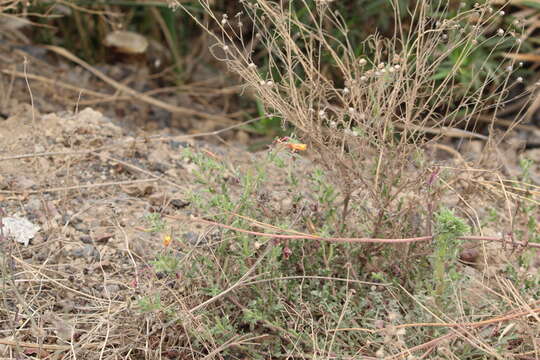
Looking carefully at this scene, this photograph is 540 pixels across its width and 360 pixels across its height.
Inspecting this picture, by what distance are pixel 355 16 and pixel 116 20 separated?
1.29 m

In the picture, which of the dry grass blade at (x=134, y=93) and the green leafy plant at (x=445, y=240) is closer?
the green leafy plant at (x=445, y=240)

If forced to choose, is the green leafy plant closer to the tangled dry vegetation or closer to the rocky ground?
the tangled dry vegetation

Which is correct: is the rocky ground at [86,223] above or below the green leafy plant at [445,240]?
below

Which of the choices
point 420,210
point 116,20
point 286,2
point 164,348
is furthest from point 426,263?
point 116,20

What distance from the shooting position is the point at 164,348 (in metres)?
1.83

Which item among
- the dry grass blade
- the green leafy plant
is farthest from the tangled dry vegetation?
the dry grass blade

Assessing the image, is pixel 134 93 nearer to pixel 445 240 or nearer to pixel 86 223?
pixel 86 223

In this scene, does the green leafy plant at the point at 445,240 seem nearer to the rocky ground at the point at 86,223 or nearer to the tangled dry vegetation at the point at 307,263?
the tangled dry vegetation at the point at 307,263

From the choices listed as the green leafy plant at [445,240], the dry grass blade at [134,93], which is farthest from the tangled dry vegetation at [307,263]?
the dry grass blade at [134,93]

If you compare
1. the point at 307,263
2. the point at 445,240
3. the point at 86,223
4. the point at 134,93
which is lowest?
the point at 134,93

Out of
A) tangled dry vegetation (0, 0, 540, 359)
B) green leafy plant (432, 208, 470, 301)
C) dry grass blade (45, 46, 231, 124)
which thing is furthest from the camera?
dry grass blade (45, 46, 231, 124)

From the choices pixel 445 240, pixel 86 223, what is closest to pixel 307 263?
pixel 445 240

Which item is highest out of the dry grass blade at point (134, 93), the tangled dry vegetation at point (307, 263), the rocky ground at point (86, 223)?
the tangled dry vegetation at point (307, 263)

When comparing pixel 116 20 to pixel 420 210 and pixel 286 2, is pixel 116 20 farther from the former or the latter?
pixel 420 210
